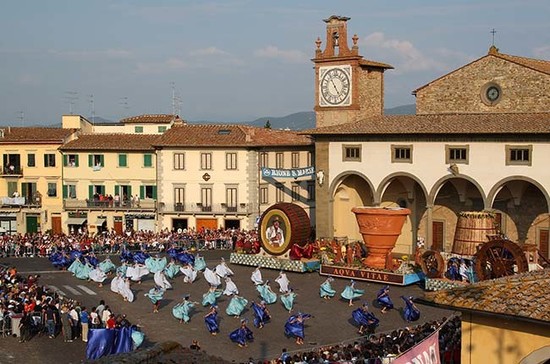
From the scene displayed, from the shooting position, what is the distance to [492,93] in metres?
39.8

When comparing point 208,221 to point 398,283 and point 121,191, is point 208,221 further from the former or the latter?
point 398,283

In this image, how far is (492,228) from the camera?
32.3 metres

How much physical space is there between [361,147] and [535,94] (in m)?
8.69

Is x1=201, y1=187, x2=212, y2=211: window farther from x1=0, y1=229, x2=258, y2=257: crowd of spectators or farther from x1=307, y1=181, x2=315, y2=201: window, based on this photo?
x1=307, y1=181, x2=315, y2=201: window

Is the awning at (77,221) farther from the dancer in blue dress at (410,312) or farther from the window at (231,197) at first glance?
the dancer in blue dress at (410,312)

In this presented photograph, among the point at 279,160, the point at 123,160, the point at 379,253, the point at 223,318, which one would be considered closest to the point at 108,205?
the point at 123,160

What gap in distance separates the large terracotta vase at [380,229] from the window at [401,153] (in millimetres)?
4522

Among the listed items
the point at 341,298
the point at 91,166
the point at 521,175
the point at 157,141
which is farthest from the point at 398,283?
the point at 91,166

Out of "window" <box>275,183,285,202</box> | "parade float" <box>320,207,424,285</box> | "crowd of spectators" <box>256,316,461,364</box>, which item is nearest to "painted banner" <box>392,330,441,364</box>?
"crowd of spectators" <box>256,316,461,364</box>

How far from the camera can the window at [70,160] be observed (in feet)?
186

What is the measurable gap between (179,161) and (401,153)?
19101mm

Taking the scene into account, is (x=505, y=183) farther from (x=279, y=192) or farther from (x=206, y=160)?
(x=206, y=160)

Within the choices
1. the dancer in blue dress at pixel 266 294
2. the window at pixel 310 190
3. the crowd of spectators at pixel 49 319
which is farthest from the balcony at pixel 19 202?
the dancer in blue dress at pixel 266 294

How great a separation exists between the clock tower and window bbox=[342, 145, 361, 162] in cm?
349
